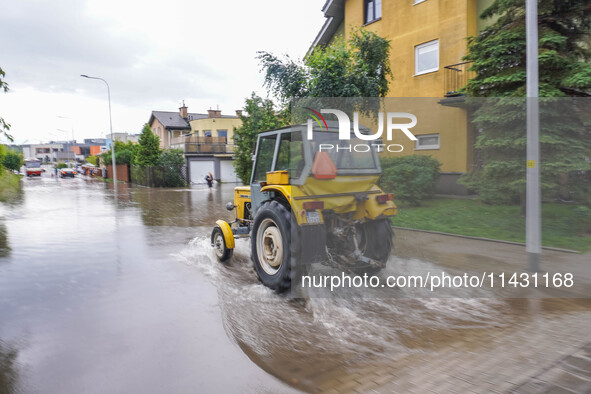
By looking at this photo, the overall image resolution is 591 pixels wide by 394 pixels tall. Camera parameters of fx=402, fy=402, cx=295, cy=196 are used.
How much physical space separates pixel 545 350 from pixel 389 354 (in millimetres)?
1390

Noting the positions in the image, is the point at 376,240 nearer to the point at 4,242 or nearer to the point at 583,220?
the point at 583,220

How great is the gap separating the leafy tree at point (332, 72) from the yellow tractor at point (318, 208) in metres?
5.89

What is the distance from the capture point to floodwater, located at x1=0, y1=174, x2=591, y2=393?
323 cm

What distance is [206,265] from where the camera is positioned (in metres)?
6.82

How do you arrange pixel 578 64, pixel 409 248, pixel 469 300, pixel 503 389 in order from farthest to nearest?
1. pixel 578 64
2. pixel 409 248
3. pixel 469 300
4. pixel 503 389

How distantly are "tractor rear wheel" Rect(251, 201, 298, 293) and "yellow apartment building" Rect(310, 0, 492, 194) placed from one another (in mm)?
7787

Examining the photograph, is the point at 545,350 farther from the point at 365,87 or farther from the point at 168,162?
the point at 168,162

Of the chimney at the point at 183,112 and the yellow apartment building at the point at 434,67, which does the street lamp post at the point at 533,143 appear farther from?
the chimney at the point at 183,112

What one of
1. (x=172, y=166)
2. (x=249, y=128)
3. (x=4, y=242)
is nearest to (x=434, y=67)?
(x=249, y=128)

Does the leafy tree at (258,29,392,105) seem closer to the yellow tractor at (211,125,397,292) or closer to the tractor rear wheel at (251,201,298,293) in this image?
the yellow tractor at (211,125,397,292)

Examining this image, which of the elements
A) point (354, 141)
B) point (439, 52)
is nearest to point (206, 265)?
point (354, 141)

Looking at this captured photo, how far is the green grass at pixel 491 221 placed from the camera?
795 cm

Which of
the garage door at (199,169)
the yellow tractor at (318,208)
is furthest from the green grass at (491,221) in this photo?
the garage door at (199,169)

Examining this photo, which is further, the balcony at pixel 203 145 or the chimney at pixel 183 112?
the chimney at pixel 183 112
